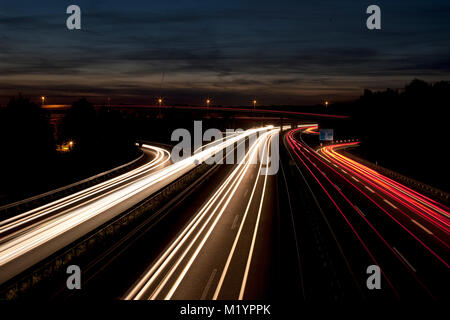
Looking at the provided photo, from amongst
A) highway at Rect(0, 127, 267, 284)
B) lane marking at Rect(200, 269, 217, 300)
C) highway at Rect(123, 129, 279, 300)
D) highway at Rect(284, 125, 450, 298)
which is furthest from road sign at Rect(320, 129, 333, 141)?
lane marking at Rect(200, 269, 217, 300)

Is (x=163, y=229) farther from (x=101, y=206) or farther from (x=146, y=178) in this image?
(x=146, y=178)

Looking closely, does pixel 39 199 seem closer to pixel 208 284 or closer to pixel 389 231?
pixel 208 284

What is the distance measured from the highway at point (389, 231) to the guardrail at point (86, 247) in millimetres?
12287

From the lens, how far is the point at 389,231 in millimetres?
20859

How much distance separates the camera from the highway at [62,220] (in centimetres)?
1664

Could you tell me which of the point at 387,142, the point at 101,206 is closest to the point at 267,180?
the point at 101,206

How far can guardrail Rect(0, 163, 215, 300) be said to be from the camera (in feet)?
42.0

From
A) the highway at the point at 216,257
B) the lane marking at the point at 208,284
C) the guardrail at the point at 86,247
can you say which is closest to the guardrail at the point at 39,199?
the guardrail at the point at 86,247

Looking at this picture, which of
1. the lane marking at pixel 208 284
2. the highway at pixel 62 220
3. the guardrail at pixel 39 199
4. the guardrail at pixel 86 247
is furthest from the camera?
the guardrail at pixel 39 199

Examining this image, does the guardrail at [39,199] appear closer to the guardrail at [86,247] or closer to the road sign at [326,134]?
the guardrail at [86,247]

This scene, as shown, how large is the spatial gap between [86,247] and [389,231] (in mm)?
17056

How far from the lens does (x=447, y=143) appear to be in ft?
161

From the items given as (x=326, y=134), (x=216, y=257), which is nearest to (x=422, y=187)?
(x=216, y=257)
